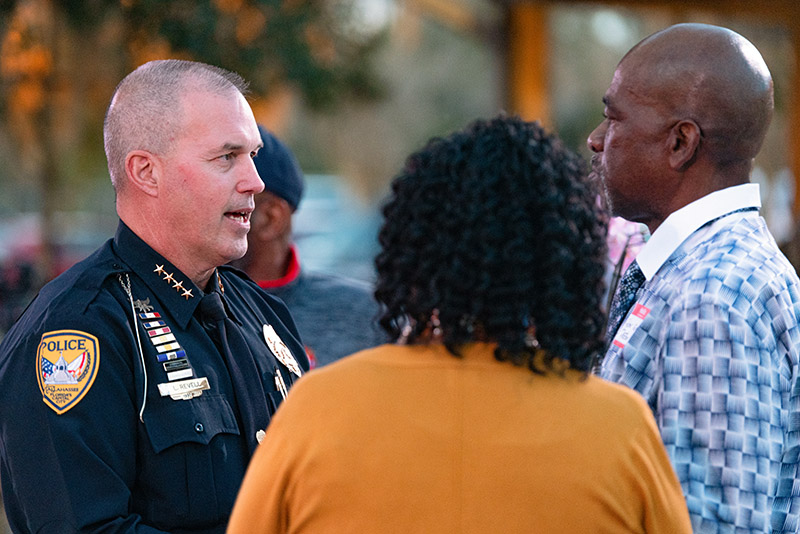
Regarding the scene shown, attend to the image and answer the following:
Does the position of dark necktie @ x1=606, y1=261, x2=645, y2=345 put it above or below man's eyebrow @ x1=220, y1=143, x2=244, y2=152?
below

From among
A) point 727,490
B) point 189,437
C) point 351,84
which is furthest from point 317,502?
point 351,84

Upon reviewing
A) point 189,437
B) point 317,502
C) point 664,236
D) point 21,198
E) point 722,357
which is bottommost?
point 21,198

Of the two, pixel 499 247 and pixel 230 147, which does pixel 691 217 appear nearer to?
pixel 499 247

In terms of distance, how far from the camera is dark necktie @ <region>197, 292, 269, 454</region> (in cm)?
217

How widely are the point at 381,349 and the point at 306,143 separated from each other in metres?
10.5

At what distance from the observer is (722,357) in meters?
1.77

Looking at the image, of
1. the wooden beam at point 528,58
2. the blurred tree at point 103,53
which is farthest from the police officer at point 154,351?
the wooden beam at point 528,58

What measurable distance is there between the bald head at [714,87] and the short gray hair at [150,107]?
102 cm

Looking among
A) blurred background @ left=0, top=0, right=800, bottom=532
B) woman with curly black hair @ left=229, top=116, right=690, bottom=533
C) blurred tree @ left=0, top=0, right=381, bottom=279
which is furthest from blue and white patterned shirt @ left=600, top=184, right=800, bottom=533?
blurred tree @ left=0, top=0, right=381, bottom=279

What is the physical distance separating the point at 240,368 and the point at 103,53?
500 centimetres

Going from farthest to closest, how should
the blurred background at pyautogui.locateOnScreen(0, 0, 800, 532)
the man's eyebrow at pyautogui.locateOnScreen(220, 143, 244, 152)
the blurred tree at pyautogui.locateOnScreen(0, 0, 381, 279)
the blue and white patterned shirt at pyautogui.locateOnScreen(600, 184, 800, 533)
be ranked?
the blurred background at pyautogui.locateOnScreen(0, 0, 800, 532)
the blurred tree at pyautogui.locateOnScreen(0, 0, 381, 279)
the man's eyebrow at pyautogui.locateOnScreen(220, 143, 244, 152)
the blue and white patterned shirt at pyautogui.locateOnScreen(600, 184, 800, 533)

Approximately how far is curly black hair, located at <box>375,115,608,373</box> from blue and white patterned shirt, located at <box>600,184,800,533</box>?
1.08 feet

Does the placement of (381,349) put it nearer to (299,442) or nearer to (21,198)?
(299,442)

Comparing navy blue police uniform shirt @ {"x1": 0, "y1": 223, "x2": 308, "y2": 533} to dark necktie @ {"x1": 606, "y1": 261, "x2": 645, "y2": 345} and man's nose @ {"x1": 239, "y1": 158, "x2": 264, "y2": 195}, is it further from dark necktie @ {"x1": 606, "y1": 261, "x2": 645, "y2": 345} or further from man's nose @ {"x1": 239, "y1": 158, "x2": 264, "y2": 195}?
dark necktie @ {"x1": 606, "y1": 261, "x2": 645, "y2": 345}
